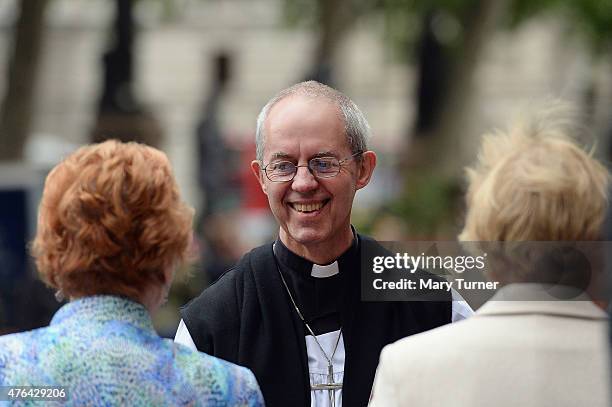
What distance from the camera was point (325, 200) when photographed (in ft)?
11.4

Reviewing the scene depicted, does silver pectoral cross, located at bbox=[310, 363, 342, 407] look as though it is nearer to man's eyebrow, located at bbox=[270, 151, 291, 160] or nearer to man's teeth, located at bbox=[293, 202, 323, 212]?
man's teeth, located at bbox=[293, 202, 323, 212]

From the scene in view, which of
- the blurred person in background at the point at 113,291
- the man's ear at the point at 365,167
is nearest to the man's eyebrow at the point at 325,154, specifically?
the man's ear at the point at 365,167

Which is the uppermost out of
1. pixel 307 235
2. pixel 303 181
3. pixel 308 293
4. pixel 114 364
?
pixel 303 181

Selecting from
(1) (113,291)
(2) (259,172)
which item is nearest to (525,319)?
(1) (113,291)

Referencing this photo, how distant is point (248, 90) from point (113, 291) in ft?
98.3

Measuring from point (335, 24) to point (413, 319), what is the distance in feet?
41.8

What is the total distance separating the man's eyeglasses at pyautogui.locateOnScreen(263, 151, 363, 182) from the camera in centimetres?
345

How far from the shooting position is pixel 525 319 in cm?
284

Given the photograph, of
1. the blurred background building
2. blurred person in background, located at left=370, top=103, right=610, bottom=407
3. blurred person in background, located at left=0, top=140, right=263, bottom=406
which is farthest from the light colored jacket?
the blurred background building

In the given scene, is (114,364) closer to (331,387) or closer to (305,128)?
(331,387)

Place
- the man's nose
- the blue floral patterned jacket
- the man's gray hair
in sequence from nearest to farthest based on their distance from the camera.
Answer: the blue floral patterned jacket, the man's nose, the man's gray hair

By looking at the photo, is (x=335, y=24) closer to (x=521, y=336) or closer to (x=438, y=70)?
(x=438, y=70)

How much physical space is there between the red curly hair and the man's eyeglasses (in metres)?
0.58

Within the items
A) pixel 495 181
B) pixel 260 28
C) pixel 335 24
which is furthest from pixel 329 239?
pixel 260 28
